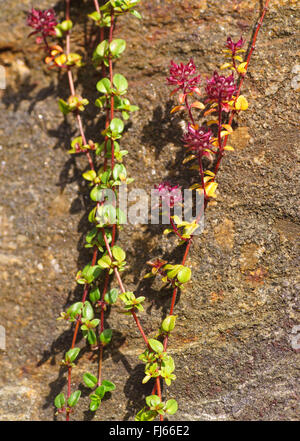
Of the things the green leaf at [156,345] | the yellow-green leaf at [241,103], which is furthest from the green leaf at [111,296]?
the yellow-green leaf at [241,103]

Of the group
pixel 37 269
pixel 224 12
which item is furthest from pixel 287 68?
pixel 37 269

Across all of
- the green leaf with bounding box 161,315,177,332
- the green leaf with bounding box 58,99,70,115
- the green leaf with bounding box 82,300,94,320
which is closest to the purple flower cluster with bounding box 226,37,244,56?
the green leaf with bounding box 58,99,70,115

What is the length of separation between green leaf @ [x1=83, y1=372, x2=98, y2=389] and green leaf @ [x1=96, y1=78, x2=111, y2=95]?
44.3 inches

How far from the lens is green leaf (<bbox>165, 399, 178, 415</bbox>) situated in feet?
4.91

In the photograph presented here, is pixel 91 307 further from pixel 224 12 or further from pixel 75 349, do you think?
pixel 224 12

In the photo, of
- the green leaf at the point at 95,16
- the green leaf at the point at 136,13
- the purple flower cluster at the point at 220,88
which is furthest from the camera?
the green leaf at the point at 95,16

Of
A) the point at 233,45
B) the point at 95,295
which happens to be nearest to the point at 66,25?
the point at 233,45

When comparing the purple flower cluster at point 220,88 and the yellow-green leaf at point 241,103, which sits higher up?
the purple flower cluster at point 220,88

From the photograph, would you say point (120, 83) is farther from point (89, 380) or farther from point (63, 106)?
point (89, 380)

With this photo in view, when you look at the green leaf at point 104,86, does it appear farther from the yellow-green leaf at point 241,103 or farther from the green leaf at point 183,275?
the green leaf at point 183,275

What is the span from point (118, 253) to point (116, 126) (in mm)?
501

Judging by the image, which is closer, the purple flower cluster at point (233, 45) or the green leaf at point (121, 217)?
the purple flower cluster at point (233, 45)

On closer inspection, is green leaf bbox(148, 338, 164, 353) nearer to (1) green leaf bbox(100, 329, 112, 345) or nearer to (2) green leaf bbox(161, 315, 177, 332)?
(2) green leaf bbox(161, 315, 177, 332)

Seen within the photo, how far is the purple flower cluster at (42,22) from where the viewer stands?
63.2 inches
